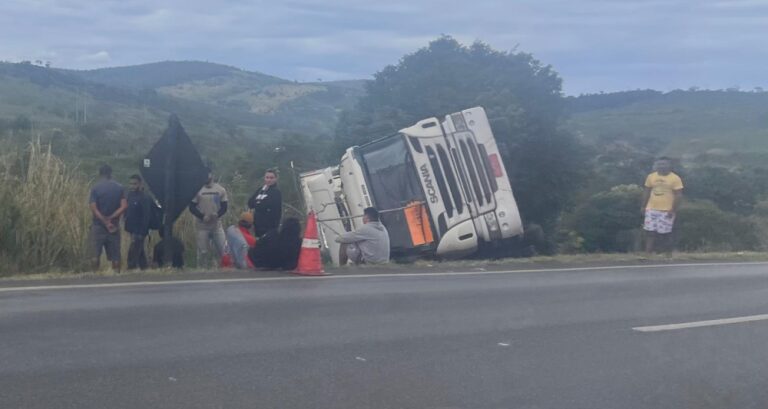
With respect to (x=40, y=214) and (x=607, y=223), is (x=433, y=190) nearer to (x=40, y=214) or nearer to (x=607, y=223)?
(x=40, y=214)

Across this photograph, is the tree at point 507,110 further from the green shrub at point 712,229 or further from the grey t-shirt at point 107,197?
the grey t-shirt at point 107,197

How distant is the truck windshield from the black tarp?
467 centimetres

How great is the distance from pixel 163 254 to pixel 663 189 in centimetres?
832

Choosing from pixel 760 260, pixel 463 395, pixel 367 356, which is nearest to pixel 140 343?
pixel 367 356

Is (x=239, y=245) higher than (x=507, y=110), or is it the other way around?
(x=507, y=110)

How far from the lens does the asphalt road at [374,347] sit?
687 cm

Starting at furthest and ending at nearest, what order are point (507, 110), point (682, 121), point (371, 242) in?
point (682, 121) < point (507, 110) < point (371, 242)

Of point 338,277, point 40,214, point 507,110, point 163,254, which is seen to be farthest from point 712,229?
point 40,214

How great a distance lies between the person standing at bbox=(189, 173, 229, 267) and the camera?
1512 centimetres

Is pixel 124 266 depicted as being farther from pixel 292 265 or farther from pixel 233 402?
pixel 233 402

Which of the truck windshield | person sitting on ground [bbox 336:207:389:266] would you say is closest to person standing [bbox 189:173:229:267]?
person sitting on ground [bbox 336:207:389:266]

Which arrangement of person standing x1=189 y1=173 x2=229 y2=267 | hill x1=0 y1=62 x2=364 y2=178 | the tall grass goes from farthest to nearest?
hill x1=0 y1=62 x2=364 y2=178 < person standing x1=189 y1=173 x2=229 y2=267 < the tall grass

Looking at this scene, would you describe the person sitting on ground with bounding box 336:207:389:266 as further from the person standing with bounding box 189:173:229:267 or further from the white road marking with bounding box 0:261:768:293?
the person standing with bounding box 189:173:229:267

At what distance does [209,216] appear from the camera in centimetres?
1513
